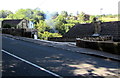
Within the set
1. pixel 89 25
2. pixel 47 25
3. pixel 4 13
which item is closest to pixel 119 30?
pixel 89 25

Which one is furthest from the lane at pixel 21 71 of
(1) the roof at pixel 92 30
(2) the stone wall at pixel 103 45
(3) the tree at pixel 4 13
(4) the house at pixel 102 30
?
(3) the tree at pixel 4 13

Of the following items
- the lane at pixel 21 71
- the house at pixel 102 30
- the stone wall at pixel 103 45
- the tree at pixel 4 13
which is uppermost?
the tree at pixel 4 13

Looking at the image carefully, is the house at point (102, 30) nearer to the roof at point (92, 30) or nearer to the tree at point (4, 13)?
the roof at point (92, 30)

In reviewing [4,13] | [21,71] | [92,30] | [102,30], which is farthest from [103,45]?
[4,13]

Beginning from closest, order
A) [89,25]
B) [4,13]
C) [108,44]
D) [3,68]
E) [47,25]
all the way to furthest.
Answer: [3,68] < [108,44] < [89,25] < [47,25] < [4,13]

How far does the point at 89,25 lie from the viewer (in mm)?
35812

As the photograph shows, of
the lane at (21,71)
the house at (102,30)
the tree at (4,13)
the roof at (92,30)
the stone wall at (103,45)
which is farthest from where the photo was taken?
the tree at (4,13)

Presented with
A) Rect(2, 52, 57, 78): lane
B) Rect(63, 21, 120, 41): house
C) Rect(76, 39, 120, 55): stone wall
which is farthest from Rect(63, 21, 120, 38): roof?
Rect(2, 52, 57, 78): lane

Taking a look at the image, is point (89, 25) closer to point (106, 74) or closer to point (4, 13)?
point (106, 74)

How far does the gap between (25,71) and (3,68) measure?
1.16m

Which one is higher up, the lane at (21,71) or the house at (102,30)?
the house at (102,30)

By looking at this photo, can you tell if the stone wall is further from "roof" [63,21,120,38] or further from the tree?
the tree

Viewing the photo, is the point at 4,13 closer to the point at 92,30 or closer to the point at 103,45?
the point at 92,30

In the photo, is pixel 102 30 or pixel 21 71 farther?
pixel 102 30
